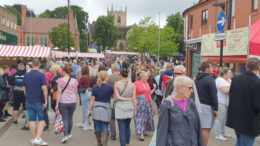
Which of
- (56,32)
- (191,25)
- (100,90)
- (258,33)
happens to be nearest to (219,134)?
(258,33)

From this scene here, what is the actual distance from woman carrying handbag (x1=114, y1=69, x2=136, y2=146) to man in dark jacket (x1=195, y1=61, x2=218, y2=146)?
4.86 feet

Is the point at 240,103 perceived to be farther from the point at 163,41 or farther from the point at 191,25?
the point at 163,41

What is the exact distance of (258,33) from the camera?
7.80m

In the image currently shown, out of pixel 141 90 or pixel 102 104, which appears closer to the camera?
pixel 102 104

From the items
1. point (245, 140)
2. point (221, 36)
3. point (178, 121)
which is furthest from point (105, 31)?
Result: point (178, 121)

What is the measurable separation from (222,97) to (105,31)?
7768cm

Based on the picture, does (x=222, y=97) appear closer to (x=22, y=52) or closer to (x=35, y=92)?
(x=35, y=92)

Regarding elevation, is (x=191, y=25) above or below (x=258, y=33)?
above

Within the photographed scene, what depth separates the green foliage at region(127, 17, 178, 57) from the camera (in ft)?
169

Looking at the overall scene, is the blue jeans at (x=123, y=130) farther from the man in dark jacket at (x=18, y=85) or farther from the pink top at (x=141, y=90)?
the man in dark jacket at (x=18, y=85)

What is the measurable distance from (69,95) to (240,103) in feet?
12.8

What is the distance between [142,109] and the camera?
7.35 m

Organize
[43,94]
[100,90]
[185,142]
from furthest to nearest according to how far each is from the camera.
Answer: [43,94], [100,90], [185,142]

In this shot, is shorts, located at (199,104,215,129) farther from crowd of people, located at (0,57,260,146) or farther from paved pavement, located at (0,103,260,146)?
paved pavement, located at (0,103,260,146)
